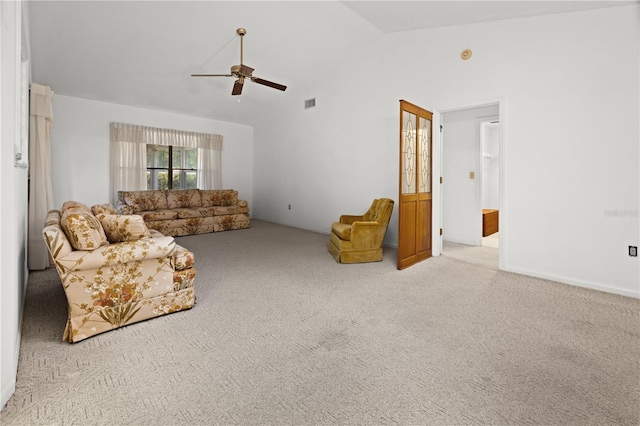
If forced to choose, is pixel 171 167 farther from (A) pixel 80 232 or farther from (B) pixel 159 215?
(A) pixel 80 232

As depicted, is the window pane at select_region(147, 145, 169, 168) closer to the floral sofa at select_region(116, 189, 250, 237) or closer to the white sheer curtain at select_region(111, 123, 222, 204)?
the white sheer curtain at select_region(111, 123, 222, 204)

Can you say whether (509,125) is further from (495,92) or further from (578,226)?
(578,226)

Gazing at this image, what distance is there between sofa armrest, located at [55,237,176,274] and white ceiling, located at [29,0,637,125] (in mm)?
3099

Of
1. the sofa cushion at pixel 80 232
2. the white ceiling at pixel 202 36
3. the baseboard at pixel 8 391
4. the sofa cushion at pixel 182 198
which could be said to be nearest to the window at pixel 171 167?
the sofa cushion at pixel 182 198

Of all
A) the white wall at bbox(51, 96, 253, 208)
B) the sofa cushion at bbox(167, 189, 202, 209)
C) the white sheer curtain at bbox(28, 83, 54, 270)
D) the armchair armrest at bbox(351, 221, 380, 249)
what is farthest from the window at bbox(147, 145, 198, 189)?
the armchair armrest at bbox(351, 221, 380, 249)

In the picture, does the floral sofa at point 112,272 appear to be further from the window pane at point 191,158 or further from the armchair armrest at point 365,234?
the window pane at point 191,158

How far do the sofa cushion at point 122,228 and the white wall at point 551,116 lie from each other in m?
3.68

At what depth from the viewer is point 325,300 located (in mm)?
2859

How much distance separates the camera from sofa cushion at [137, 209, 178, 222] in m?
5.85

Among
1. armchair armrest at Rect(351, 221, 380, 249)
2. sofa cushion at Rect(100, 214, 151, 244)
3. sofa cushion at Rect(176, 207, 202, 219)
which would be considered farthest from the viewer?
sofa cushion at Rect(176, 207, 202, 219)

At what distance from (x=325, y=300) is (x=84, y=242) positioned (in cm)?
191

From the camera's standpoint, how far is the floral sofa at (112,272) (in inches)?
83.0

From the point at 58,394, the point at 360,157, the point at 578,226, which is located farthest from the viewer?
the point at 360,157

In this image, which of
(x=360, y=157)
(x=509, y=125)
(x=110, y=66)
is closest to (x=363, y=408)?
(x=509, y=125)
